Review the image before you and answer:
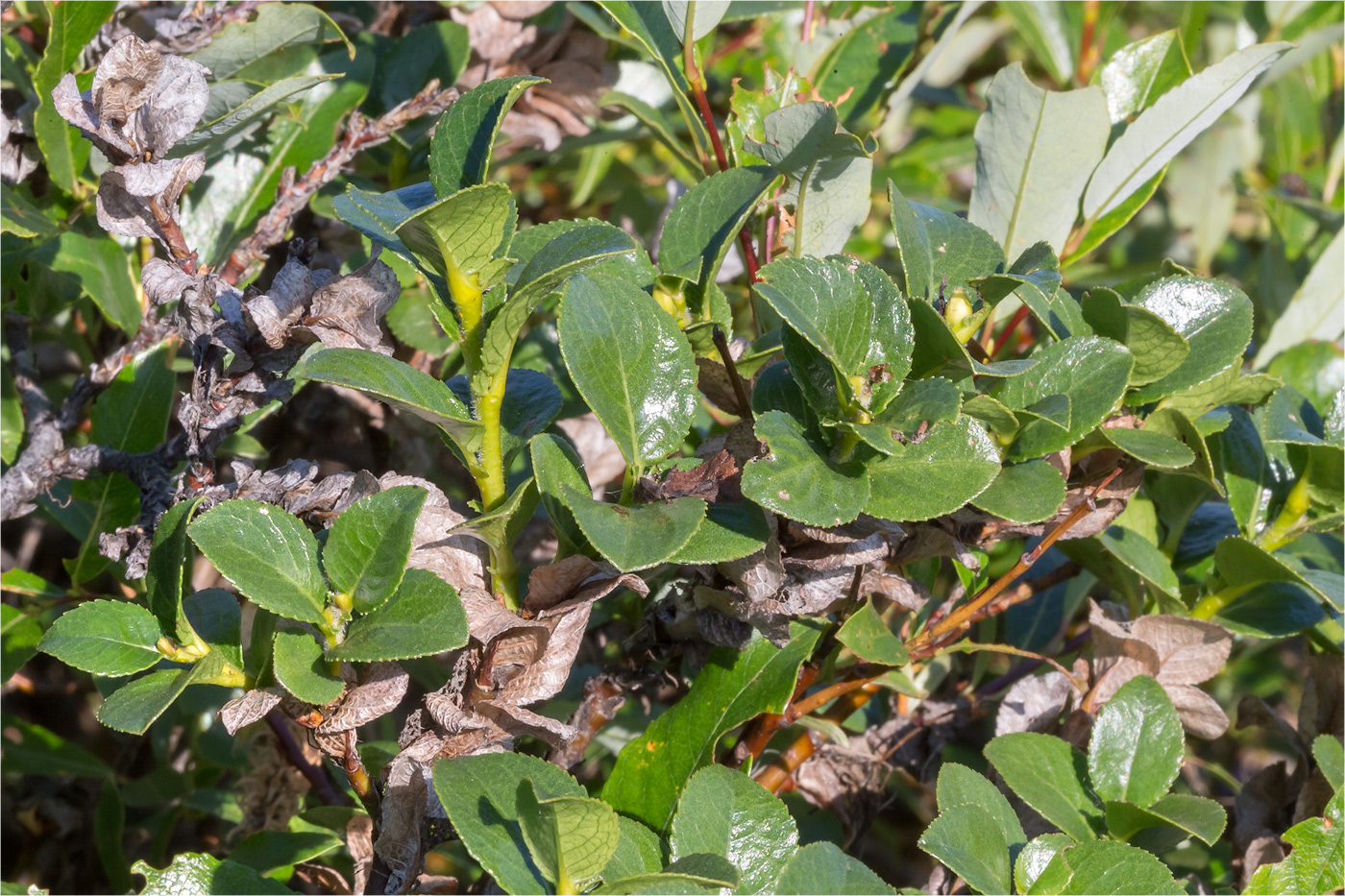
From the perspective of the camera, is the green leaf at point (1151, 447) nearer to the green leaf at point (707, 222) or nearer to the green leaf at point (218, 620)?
the green leaf at point (707, 222)

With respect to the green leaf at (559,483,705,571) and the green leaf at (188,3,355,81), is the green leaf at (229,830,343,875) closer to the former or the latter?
the green leaf at (559,483,705,571)

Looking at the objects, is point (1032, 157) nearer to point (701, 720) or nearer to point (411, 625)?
point (701, 720)

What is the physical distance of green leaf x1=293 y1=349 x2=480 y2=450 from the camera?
1.85 ft

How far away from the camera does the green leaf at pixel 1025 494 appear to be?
26.6 inches

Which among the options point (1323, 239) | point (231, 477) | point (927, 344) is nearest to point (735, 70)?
point (1323, 239)

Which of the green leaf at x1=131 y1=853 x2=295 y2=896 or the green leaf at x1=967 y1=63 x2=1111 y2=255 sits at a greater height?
the green leaf at x1=967 y1=63 x2=1111 y2=255

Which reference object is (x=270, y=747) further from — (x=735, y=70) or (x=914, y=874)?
(x=735, y=70)

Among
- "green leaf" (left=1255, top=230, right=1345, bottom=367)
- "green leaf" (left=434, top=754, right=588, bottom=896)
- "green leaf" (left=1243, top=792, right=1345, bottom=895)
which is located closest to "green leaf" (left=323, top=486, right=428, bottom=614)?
"green leaf" (left=434, top=754, right=588, bottom=896)

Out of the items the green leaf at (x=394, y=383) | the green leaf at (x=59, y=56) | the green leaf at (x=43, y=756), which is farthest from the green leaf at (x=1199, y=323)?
the green leaf at (x=43, y=756)

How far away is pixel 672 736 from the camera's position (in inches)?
32.4

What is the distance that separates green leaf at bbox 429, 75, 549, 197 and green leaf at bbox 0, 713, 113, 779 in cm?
87

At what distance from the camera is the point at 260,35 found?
103cm

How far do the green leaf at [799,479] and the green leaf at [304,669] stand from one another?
0.91 ft

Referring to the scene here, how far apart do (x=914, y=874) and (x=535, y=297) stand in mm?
1581
